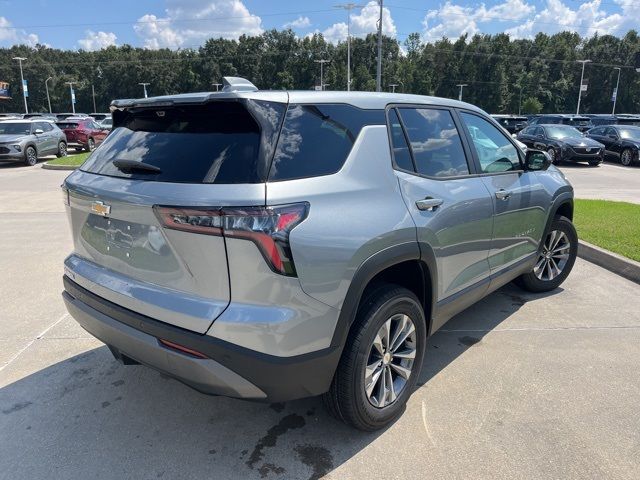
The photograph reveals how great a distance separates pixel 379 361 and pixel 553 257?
123 inches

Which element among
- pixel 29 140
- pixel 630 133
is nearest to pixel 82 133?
pixel 29 140

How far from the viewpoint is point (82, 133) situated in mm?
23312

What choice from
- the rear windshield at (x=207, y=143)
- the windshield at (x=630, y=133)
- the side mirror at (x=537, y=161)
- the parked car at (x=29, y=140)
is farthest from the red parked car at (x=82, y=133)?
the rear windshield at (x=207, y=143)

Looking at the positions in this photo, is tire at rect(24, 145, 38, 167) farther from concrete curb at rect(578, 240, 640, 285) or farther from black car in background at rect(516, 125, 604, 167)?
black car in background at rect(516, 125, 604, 167)

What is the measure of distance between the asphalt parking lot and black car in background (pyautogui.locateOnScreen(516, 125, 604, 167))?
15467 millimetres

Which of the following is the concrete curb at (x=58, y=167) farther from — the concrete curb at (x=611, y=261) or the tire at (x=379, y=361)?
the tire at (x=379, y=361)

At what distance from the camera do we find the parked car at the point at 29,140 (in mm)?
17875

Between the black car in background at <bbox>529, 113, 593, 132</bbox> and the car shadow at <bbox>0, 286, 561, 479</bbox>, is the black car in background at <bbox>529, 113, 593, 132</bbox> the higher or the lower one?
the higher one

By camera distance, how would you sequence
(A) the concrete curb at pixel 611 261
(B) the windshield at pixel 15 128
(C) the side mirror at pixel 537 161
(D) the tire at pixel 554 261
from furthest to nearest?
(B) the windshield at pixel 15 128 → (A) the concrete curb at pixel 611 261 → (D) the tire at pixel 554 261 → (C) the side mirror at pixel 537 161

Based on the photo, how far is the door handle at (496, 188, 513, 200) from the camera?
12.1 feet

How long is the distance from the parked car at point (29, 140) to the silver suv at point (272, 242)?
1808cm

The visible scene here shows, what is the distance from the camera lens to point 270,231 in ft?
6.84

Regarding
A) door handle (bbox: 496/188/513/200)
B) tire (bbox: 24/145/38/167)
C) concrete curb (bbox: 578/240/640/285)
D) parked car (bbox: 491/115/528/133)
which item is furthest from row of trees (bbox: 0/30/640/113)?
door handle (bbox: 496/188/513/200)

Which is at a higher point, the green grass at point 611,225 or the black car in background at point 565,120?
the black car in background at point 565,120
